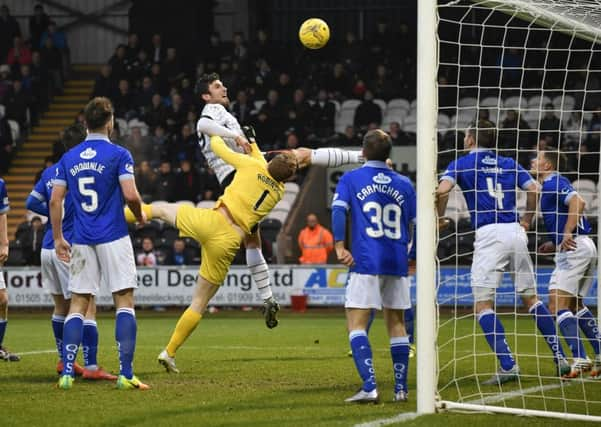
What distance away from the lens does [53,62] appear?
28.4 metres

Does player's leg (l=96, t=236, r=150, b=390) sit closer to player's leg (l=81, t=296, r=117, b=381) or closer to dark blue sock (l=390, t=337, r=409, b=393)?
player's leg (l=81, t=296, r=117, b=381)

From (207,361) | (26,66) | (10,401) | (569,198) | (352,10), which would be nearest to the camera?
(10,401)

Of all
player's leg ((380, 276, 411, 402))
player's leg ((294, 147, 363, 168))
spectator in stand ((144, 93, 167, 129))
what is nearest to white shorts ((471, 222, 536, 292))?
player's leg ((294, 147, 363, 168))

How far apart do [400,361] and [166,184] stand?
49.3ft

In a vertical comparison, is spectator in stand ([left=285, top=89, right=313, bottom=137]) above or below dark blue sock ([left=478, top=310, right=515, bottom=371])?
above

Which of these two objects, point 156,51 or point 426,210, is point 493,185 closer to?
point 426,210

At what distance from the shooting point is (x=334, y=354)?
11.5m

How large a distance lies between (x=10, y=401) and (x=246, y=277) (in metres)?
12.0

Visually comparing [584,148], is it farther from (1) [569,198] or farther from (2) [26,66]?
(2) [26,66]

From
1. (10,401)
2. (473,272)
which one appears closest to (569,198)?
(473,272)

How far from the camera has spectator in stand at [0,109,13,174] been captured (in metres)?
24.9

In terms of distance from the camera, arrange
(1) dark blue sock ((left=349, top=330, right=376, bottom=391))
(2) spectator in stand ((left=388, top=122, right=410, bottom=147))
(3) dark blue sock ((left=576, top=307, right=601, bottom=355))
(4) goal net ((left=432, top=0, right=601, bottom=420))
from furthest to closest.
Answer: (2) spectator in stand ((left=388, top=122, right=410, bottom=147)) < (3) dark blue sock ((left=576, top=307, right=601, bottom=355)) < (4) goal net ((left=432, top=0, right=601, bottom=420)) < (1) dark blue sock ((left=349, top=330, right=376, bottom=391))

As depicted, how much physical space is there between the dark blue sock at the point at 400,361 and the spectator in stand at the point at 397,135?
13853 mm

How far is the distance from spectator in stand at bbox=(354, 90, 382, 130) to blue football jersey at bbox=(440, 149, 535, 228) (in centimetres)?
1360
